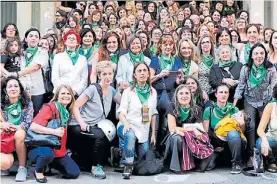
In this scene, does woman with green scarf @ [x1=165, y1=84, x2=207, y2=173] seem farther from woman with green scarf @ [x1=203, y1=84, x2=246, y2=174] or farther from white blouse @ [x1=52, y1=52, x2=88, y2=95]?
white blouse @ [x1=52, y1=52, x2=88, y2=95]

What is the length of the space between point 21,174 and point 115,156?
1251 mm

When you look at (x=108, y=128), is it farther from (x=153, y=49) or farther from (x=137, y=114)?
(x=153, y=49)

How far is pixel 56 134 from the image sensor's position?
625 cm

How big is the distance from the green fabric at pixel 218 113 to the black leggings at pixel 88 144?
4.49ft

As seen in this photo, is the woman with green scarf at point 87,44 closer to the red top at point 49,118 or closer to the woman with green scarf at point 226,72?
the red top at point 49,118

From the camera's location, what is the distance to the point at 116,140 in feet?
23.1

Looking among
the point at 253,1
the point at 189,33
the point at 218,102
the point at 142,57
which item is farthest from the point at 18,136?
the point at 253,1

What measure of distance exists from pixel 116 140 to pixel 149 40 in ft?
6.31

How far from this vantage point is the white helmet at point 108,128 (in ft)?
21.7

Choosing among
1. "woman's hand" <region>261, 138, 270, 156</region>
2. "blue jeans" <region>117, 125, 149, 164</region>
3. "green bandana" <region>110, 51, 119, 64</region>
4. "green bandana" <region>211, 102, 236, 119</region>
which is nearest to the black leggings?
"blue jeans" <region>117, 125, 149, 164</region>

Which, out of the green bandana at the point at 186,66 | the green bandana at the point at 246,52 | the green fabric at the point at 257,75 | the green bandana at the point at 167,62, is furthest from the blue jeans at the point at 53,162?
the green bandana at the point at 246,52

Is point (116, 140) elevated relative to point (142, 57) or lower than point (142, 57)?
lower

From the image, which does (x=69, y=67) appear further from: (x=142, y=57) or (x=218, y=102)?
(x=218, y=102)

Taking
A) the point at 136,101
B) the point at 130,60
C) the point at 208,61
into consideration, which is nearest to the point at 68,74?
the point at 130,60
